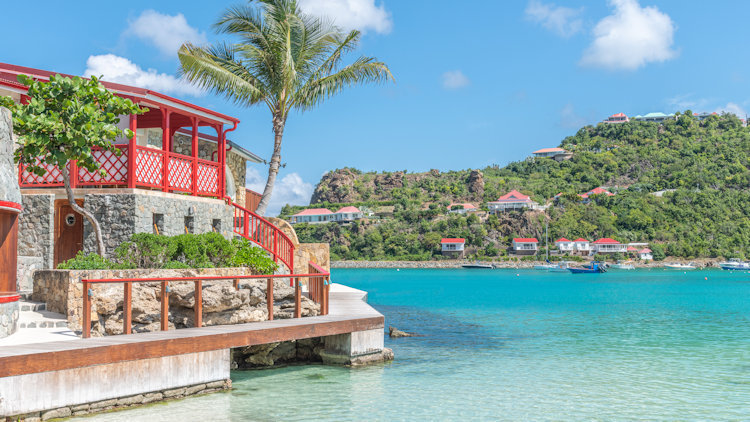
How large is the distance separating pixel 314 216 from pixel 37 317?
142 meters

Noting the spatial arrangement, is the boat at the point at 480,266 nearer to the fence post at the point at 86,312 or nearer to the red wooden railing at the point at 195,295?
the red wooden railing at the point at 195,295

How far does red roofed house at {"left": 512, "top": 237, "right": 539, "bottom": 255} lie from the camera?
12200 cm

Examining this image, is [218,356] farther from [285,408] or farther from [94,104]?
[94,104]

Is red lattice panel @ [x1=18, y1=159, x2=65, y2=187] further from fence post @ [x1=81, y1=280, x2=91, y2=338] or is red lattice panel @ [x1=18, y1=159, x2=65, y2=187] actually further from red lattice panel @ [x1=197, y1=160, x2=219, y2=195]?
fence post @ [x1=81, y1=280, x2=91, y2=338]

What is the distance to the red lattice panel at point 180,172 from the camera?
1712 cm

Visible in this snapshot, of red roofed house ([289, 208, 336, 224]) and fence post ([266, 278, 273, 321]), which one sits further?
red roofed house ([289, 208, 336, 224])

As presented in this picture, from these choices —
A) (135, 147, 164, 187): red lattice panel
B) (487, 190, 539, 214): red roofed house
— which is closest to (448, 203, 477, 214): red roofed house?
(487, 190, 539, 214): red roofed house

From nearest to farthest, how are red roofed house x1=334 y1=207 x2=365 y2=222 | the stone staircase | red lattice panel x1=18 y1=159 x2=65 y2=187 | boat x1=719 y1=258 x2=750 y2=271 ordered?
the stone staircase < red lattice panel x1=18 y1=159 x2=65 y2=187 < boat x1=719 y1=258 x2=750 y2=271 < red roofed house x1=334 y1=207 x2=365 y2=222

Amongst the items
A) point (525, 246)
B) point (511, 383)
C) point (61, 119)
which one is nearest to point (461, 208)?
point (525, 246)

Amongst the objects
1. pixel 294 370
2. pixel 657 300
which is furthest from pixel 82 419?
pixel 657 300

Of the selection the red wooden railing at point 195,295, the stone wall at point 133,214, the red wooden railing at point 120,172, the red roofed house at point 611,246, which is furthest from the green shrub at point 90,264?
the red roofed house at point 611,246

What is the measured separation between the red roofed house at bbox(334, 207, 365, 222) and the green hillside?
4117 millimetres

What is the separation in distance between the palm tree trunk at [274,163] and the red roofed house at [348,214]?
390 feet

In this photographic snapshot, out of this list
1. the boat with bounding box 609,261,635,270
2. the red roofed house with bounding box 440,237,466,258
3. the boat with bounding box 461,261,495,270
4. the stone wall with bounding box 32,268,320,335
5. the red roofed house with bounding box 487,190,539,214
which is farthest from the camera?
the red roofed house with bounding box 487,190,539,214
